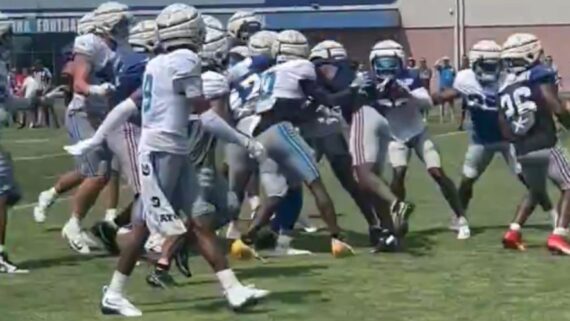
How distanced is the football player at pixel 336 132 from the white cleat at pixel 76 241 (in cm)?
207


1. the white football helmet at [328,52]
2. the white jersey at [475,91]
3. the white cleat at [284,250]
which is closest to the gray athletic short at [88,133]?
the white cleat at [284,250]

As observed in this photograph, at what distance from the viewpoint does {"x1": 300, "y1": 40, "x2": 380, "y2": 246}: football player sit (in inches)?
511

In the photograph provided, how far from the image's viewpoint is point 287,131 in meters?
12.2

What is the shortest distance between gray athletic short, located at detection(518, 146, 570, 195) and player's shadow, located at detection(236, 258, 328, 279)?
2034 millimetres

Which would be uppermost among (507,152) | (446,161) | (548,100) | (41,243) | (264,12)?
(548,100)

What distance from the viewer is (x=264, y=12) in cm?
5750

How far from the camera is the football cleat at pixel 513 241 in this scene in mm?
12672

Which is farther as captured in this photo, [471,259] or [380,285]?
[471,259]

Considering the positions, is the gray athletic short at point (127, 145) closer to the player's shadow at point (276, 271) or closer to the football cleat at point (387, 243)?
the player's shadow at point (276, 271)

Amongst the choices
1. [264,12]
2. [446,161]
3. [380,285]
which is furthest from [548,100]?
[264,12]

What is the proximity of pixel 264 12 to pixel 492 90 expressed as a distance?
44.0 m

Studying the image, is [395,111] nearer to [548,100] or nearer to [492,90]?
[492,90]

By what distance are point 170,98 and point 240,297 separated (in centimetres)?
131

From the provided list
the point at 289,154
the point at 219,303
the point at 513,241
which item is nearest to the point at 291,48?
the point at 289,154
